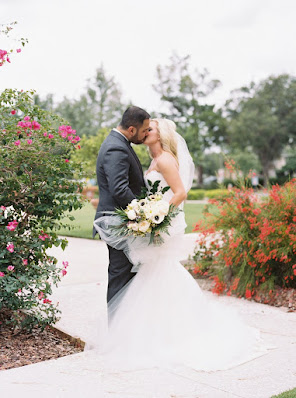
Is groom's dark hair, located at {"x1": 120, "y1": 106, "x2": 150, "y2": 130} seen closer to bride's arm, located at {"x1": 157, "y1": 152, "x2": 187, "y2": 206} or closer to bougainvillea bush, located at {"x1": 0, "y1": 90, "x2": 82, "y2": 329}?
bride's arm, located at {"x1": 157, "y1": 152, "x2": 187, "y2": 206}

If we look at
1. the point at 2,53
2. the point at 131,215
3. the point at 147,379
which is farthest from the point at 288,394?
the point at 2,53

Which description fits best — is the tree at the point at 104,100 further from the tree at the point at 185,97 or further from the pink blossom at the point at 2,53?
the pink blossom at the point at 2,53

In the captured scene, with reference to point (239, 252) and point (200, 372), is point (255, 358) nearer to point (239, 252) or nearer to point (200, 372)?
point (200, 372)

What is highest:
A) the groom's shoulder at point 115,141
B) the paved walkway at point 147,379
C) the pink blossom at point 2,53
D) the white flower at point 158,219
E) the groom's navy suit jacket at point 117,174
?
the pink blossom at point 2,53

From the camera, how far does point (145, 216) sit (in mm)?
3834

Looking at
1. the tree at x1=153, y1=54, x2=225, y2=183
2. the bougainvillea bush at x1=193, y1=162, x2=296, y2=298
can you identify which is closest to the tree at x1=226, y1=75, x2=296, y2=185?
the tree at x1=153, y1=54, x2=225, y2=183

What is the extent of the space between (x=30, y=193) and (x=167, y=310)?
5.83 ft

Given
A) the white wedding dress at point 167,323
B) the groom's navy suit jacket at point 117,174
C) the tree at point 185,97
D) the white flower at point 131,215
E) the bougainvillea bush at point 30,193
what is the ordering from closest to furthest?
the white flower at point 131,215 → the groom's navy suit jacket at point 117,174 → the white wedding dress at point 167,323 → the bougainvillea bush at point 30,193 → the tree at point 185,97

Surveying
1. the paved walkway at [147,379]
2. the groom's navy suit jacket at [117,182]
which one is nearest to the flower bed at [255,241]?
the paved walkway at [147,379]

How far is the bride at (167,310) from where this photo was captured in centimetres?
410

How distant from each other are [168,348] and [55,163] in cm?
209

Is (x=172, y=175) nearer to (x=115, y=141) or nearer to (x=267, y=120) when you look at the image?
(x=115, y=141)

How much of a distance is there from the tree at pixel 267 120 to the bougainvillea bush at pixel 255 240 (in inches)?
1833

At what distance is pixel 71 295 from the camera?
6.55 m
